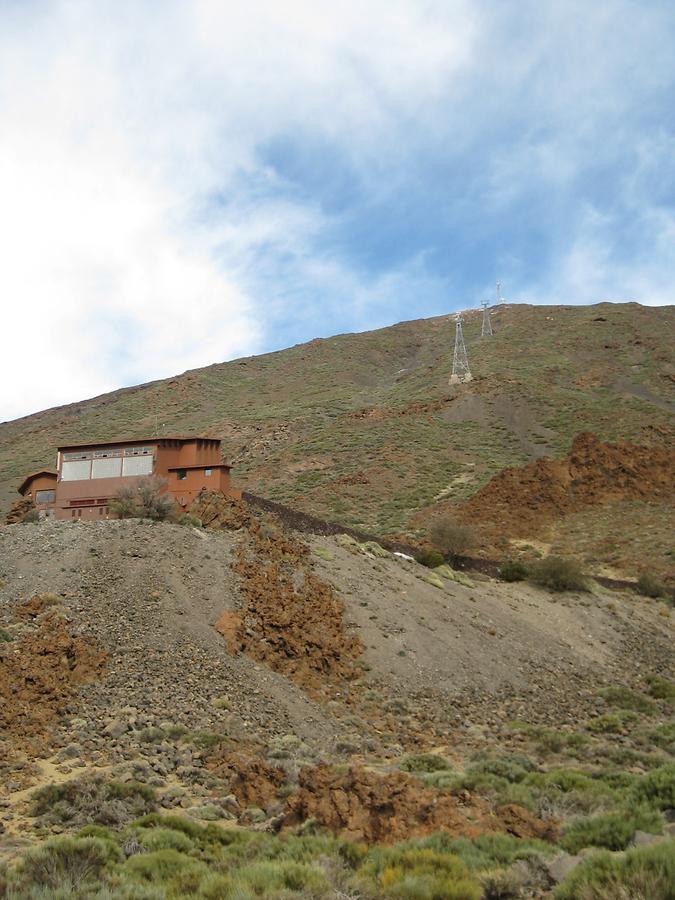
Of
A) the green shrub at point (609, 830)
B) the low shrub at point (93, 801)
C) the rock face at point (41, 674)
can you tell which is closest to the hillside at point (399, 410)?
the rock face at point (41, 674)

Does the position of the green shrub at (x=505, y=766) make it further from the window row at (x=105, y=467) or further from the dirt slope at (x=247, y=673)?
the window row at (x=105, y=467)

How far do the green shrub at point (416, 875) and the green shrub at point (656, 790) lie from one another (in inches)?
144

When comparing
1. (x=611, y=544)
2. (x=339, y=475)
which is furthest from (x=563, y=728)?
(x=339, y=475)

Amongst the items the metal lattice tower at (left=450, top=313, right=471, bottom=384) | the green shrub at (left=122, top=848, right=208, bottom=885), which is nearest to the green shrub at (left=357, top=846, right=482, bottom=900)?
the green shrub at (left=122, top=848, right=208, bottom=885)

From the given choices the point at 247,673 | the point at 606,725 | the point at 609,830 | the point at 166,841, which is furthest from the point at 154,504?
the point at 609,830

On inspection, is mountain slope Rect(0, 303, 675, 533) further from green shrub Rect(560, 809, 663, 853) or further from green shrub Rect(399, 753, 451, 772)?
green shrub Rect(560, 809, 663, 853)

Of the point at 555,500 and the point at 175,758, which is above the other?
the point at 555,500

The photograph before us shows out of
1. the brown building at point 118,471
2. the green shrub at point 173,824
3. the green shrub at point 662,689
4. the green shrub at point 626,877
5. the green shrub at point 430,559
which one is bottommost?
the green shrub at point 662,689

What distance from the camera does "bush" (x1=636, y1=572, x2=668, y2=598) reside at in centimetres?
3412

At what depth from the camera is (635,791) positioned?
435 inches

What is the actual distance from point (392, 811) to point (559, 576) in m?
24.2

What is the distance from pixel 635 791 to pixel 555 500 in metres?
36.6

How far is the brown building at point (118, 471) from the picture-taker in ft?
98.6

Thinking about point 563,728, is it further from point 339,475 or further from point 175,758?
point 339,475
